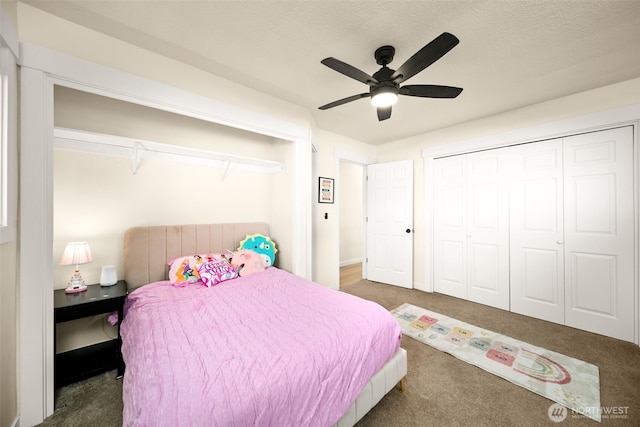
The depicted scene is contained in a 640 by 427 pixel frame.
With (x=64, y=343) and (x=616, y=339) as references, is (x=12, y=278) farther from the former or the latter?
(x=616, y=339)

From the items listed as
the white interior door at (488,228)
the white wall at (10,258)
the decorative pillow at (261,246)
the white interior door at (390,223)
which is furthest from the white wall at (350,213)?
the white wall at (10,258)

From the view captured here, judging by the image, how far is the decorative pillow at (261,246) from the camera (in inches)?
112

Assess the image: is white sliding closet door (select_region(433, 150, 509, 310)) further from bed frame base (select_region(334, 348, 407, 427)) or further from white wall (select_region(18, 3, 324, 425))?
white wall (select_region(18, 3, 324, 425))

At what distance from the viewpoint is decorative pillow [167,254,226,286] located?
85.5 inches

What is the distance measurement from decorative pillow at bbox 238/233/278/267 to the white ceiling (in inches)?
64.1

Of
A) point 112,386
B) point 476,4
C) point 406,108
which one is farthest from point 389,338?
point 406,108

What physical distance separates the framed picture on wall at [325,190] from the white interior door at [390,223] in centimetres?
93

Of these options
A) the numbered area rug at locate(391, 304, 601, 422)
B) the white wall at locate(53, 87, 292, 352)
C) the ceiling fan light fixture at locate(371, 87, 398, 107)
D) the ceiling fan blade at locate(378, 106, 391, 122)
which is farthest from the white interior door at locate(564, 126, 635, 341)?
the white wall at locate(53, 87, 292, 352)

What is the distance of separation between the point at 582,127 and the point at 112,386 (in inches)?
188

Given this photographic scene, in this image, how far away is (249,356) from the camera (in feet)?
3.72

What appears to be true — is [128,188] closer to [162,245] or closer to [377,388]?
[162,245]

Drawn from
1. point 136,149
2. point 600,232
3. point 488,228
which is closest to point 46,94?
point 136,149

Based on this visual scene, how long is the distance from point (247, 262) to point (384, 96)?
2002 mm

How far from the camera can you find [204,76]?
2.18 meters
